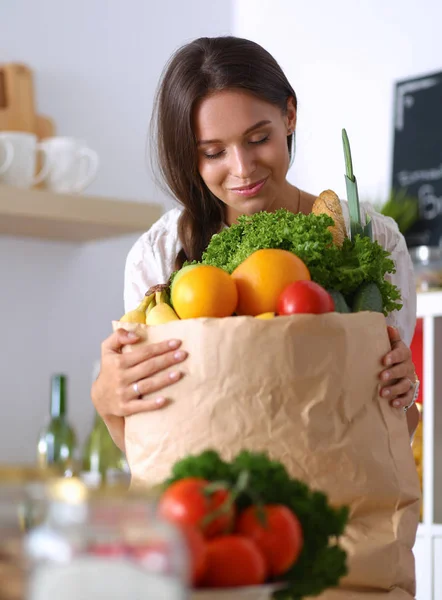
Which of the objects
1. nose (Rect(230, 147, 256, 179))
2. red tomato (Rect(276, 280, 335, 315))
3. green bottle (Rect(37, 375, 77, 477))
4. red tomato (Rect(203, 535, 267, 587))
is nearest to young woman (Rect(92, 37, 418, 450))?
nose (Rect(230, 147, 256, 179))

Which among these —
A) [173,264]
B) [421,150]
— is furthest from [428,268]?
[173,264]

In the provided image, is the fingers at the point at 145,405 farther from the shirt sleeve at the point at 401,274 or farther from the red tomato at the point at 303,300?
the shirt sleeve at the point at 401,274

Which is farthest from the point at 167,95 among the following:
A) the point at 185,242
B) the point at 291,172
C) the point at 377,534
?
the point at 291,172

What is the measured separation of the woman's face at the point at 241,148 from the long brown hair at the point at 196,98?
0.7 inches

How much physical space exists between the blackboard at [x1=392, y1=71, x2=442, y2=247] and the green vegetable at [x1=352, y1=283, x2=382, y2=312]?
1588mm

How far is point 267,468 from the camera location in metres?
0.66

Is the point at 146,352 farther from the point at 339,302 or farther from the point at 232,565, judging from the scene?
the point at 232,565

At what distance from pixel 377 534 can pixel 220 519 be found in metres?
0.41

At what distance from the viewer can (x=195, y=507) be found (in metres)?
0.59

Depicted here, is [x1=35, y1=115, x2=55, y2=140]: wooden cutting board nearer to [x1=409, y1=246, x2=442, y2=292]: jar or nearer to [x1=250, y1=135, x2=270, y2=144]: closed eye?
[x1=409, y1=246, x2=442, y2=292]: jar

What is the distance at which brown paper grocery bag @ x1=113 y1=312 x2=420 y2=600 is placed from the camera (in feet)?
2.91

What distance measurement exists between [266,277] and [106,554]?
0.49 meters

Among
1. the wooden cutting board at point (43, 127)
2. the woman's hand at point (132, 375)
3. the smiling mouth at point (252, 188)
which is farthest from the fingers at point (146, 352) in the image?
the wooden cutting board at point (43, 127)

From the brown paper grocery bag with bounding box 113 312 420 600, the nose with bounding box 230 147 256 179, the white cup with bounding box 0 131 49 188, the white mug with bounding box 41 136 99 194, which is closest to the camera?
the brown paper grocery bag with bounding box 113 312 420 600
